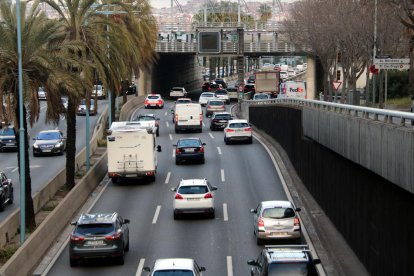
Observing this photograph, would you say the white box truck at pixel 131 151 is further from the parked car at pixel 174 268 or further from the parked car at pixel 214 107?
the parked car at pixel 214 107

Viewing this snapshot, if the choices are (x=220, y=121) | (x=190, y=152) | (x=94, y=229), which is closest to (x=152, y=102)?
(x=220, y=121)

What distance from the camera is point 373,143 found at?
70.1ft

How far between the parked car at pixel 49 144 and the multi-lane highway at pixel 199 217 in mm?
6826

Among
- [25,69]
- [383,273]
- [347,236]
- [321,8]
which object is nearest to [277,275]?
[383,273]

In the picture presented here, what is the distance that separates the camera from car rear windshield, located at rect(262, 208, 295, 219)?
2753cm

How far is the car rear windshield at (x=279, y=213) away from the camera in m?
27.5

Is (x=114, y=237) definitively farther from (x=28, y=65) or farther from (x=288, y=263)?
(x=28, y=65)

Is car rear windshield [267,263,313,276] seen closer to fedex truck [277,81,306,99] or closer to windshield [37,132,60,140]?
windshield [37,132,60,140]

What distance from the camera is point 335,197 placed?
29188mm

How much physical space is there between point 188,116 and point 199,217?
Answer: 29.2 m

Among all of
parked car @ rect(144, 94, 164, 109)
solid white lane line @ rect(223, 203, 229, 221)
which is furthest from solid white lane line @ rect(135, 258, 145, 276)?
parked car @ rect(144, 94, 164, 109)

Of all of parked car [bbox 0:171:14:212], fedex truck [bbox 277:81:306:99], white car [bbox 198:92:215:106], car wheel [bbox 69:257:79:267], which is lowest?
car wheel [bbox 69:257:79:267]

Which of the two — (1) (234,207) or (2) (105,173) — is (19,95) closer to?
(1) (234,207)

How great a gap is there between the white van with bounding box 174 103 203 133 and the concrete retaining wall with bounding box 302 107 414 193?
29706 mm
